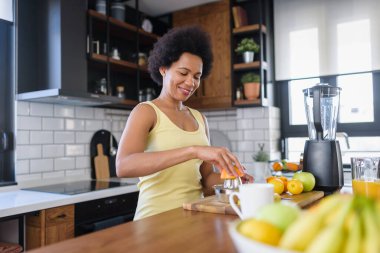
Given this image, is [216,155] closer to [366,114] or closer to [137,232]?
[137,232]

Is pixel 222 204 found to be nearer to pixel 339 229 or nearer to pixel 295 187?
pixel 295 187

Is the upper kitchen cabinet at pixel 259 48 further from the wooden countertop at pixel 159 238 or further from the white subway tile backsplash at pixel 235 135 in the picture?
the wooden countertop at pixel 159 238

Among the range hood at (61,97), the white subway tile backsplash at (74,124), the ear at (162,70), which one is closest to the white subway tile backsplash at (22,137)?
the range hood at (61,97)

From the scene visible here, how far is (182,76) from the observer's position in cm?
148

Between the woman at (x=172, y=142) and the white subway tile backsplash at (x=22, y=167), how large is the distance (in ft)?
4.32

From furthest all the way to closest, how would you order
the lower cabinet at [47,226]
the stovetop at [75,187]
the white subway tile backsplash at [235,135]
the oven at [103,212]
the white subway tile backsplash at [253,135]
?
the white subway tile backsplash at [235,135] < the white subway tile backsplash at [253,135] < the stovetop at [75,187] < the oven at [103,212] < the lower cabinet at [47,226]

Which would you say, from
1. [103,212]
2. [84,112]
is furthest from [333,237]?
[84,112]

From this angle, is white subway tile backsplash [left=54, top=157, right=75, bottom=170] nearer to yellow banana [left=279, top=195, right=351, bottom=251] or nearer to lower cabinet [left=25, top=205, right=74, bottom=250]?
lower cabinet [left=25, top=205, right=74, bottom=250]

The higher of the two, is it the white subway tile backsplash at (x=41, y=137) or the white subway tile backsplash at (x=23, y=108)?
the white subway tile backsplash at (x=23, y=108)

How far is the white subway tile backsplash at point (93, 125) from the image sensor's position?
294cm

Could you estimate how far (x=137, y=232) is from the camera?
839mm

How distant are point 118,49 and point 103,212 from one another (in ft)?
5.54

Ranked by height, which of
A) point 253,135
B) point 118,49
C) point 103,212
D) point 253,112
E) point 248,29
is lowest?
point 103,212

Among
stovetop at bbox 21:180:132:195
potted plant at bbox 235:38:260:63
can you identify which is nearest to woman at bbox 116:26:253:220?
stovetop at bbox 21:180:132:195
